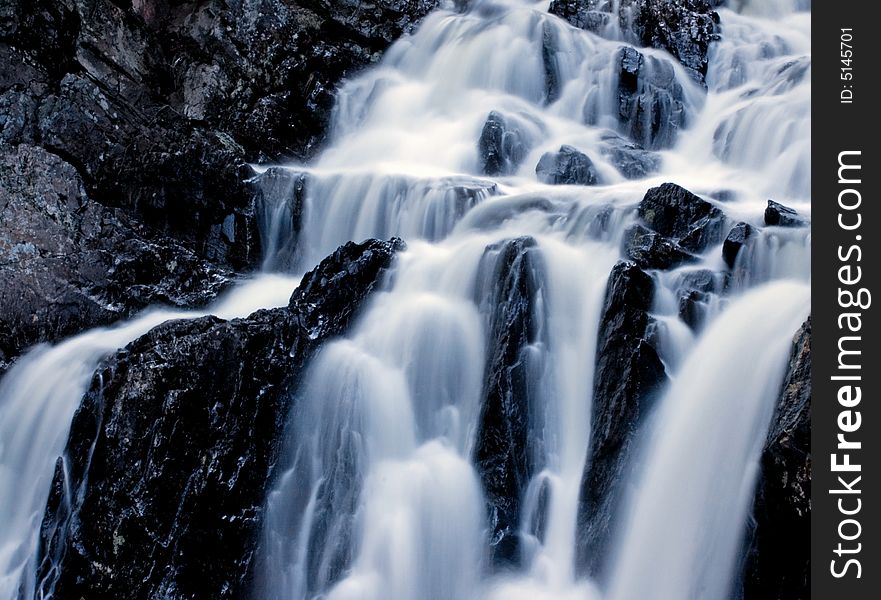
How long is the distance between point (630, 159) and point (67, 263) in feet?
28.2

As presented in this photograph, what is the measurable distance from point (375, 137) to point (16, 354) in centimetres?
756

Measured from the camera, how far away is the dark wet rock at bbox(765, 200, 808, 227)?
31.6ft

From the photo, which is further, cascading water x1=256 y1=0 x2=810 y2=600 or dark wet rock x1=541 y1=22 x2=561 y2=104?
dark wet rock x1=541 y1=22 x2=561 y2=104

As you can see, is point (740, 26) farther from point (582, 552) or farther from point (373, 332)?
point (582, 552)

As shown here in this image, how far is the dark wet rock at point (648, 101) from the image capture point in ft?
50.7

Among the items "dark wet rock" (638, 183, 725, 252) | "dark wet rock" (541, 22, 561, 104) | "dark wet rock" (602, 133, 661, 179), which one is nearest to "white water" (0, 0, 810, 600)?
"dark wet rock" (638, 183, 725, 252)

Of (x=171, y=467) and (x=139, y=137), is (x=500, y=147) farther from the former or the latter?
(x=171, y=467)

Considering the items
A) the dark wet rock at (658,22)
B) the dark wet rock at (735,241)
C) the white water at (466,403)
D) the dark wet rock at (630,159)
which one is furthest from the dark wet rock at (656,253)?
the dark wet rock at (658,22)

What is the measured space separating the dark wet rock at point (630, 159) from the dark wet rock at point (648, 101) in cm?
104

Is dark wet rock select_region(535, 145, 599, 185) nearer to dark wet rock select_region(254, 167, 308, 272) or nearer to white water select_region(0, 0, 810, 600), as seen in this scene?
white water select_region(0, 0, 810, 600)

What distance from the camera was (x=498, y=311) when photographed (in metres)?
9.39

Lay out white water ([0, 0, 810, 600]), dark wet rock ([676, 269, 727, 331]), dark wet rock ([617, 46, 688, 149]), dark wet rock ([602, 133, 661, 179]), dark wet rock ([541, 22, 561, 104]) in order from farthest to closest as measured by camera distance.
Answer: dark wet rock ([541, 22, 561, 104]) < dark wet rock ([617, 46, 688, 149]) < dark wet rock ([602, 133, 661, 179]) < dark wet rock ([676, 269, 727, 331]) < white water ([0, 0, 810, 600])
